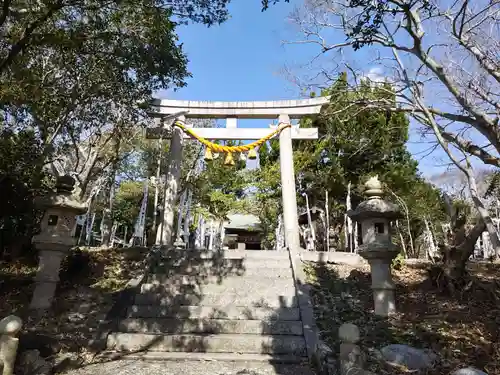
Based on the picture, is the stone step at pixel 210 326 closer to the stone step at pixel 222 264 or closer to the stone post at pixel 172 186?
the stone step at pixel 222 264

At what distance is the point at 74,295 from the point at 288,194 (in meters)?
5.02

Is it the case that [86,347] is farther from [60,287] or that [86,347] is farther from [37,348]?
[60,287]

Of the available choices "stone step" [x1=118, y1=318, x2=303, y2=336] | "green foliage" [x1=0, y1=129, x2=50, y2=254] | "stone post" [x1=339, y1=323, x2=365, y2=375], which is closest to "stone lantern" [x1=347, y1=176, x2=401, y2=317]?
"stone step" [x1=118, y1=318, x2=303, y2=336]

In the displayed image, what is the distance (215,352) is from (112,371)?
4.42 ft

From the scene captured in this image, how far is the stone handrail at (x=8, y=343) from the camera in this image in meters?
3.62

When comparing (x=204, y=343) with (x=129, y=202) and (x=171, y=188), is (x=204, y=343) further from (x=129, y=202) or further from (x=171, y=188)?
(x=129, y=202)

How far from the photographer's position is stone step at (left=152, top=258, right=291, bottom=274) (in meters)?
7.14

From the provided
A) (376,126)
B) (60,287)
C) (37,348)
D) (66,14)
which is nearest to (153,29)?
(66,14)

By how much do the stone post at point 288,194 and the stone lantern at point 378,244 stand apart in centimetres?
194

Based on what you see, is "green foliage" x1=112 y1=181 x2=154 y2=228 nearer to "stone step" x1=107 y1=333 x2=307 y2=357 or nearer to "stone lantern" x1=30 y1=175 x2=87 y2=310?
"stone lantern" x1=30 y1=175 x2=87 y2=310

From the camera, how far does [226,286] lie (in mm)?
6621

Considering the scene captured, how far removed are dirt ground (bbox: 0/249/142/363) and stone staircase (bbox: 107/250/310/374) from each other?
1.96 feet

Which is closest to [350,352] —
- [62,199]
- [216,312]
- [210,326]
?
[210,326]

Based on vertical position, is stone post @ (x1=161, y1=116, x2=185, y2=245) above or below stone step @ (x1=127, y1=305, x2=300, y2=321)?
above
